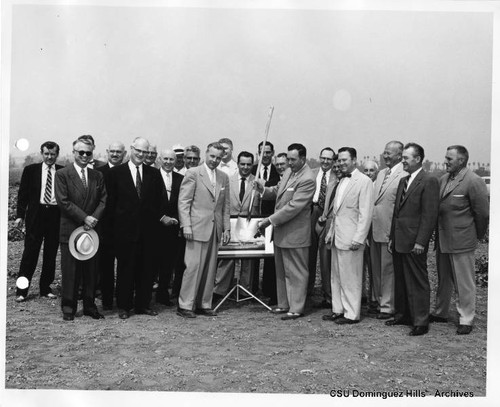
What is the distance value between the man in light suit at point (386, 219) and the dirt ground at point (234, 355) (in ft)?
1.35

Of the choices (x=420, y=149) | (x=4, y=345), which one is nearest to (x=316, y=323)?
(x=420, y=149)

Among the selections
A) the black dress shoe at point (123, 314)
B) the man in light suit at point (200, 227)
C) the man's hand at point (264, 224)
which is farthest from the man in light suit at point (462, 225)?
the black dress shoe at point (123, 314)

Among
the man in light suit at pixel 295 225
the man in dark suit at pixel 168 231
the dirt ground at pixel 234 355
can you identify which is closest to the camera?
the dirt ground at pixel 234 355

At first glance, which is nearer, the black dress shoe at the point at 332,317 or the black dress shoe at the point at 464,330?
A: the black dress shoe at the point at 464,330

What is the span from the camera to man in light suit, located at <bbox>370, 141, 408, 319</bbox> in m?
7.34

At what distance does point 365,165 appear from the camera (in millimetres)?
7750

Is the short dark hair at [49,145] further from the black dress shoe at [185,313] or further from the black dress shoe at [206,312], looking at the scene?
the black dress shoe at [206,312]

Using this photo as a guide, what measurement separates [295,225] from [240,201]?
964 mm

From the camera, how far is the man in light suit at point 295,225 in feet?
23.7

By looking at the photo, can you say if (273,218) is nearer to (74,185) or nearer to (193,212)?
(193,212)

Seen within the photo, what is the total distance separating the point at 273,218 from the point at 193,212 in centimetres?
92

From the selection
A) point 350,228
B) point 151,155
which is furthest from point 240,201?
point 350,228

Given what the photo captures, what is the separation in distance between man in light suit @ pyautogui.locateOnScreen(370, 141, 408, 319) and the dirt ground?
16.2 inches

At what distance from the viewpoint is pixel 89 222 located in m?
6.71
